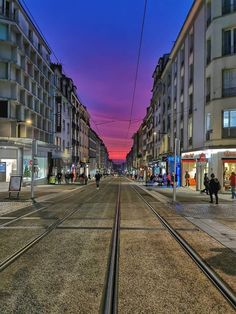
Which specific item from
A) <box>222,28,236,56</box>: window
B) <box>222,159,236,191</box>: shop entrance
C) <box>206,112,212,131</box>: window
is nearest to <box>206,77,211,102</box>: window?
<box>206,112,212,131</box>: window

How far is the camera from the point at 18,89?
1725 inches

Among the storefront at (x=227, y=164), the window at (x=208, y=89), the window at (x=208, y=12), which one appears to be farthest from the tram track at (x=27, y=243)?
the window at (x=208, y=12)

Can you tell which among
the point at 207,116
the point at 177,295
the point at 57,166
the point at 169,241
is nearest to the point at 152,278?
the point at 177,295

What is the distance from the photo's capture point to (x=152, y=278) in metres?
6.87

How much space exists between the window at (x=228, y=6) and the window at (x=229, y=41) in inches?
56.4

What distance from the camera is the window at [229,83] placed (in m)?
32.6

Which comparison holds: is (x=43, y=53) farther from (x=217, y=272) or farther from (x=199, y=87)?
(x=217, y=272)

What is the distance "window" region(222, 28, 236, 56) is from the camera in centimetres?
3272

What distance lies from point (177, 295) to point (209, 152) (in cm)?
2880

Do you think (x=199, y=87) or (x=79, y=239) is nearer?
(x=79, y=239)

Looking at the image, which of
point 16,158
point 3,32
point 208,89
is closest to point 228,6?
point 208,89

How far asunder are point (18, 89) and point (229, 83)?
70.9 ft

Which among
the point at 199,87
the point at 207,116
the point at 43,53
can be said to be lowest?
the point at 207,116

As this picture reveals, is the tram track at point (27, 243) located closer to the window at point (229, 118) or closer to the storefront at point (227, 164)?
the storefront at point (227, 164)
